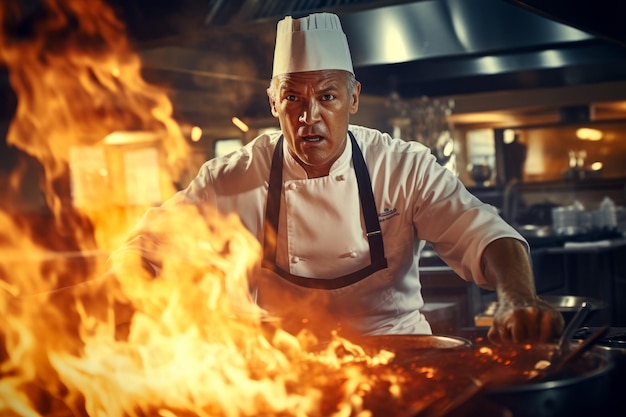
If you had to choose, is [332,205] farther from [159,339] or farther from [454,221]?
[159,339]

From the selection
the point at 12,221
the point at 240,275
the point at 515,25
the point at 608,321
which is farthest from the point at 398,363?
the point at 12,221

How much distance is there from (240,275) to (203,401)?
3.20 ft

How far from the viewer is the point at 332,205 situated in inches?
90.8

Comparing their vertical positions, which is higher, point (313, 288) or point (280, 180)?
point (280, 180)

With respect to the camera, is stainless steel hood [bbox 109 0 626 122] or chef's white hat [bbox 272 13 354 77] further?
stainless steel hood [bbox 109 0 626 122]

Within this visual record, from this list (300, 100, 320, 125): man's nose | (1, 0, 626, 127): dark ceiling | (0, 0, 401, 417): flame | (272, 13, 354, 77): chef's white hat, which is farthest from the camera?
(1, 0, 626, 127): dark ceiling

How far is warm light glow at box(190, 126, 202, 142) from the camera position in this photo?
9.70 metres

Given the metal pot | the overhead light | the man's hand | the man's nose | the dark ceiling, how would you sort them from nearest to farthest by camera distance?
the metal pot → the man's hand → the man's nose → the dark ceiling → the overhead light

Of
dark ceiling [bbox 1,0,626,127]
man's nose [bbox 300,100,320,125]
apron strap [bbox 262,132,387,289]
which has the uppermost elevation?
dark ceiling [bbox 1,0,626,127]

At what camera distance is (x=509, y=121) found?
11.6 metres

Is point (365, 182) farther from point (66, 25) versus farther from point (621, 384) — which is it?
point (66, 25)

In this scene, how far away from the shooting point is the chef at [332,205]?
2.18 m

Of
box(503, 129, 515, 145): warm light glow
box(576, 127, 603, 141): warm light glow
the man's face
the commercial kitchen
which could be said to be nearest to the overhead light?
the commercial kitchen

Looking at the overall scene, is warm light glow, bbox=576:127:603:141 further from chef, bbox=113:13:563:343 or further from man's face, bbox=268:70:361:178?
man's face, bbox=268:70:361:178
